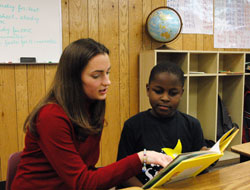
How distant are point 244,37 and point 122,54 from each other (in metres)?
1.81

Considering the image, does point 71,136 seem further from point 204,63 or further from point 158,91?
point 204,63

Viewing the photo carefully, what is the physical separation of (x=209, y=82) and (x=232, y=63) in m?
0.44

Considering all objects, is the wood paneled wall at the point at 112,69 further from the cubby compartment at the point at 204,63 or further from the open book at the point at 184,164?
the open book at the point at 184,164

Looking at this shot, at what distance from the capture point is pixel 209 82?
116 inches

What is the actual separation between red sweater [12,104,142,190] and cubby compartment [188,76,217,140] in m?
2.22

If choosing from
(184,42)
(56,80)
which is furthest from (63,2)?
(56,80)

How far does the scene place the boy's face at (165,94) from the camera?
1309 millimetres

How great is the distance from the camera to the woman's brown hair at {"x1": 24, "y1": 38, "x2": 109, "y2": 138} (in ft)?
3.16

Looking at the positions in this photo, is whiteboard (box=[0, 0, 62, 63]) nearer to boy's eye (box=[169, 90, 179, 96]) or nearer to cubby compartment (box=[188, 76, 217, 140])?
boy's eye (box=[169, 90, 179, 96])

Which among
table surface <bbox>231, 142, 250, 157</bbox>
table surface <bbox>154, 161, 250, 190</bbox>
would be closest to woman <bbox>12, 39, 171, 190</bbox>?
table surface <bbox>154, 161, 250, 190</bbox>

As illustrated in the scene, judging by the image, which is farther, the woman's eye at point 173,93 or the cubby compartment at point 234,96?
the cubby compartment at point 234,96

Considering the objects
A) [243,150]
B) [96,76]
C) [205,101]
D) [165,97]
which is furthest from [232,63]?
[96,76]

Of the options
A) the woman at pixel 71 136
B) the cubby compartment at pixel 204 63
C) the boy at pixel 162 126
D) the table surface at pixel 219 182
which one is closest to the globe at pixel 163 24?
→ the cubby compartment at pixel 204 63

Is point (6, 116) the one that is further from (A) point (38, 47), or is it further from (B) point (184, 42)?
(B) point (184, 42)
